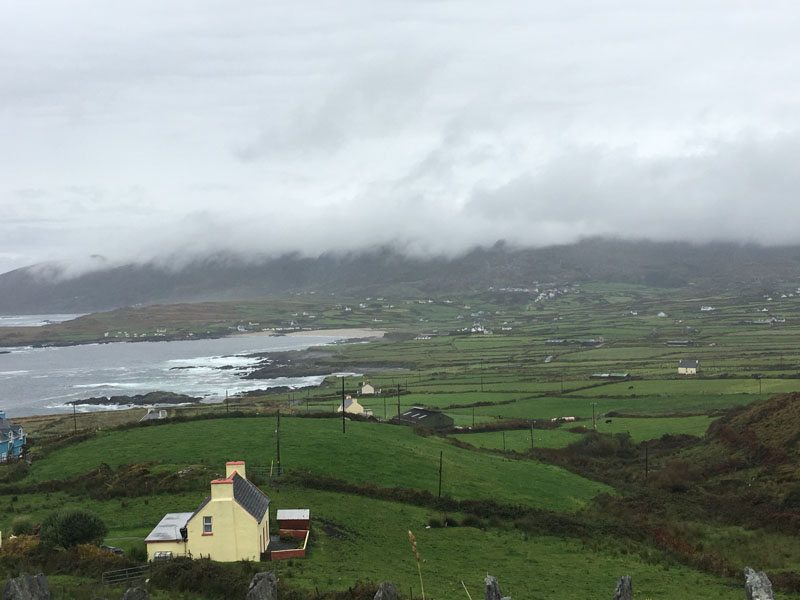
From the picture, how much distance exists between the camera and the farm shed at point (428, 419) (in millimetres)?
72125

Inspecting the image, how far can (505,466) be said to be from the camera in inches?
2016

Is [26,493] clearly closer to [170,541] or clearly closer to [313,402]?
[170,541]

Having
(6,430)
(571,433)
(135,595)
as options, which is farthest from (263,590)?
(571,433)

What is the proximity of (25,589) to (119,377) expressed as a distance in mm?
136379

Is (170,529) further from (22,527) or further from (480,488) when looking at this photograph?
(480,488)

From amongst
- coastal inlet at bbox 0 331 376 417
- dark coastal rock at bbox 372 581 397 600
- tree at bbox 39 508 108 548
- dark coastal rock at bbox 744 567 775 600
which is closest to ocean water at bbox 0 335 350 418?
coastal inlet at bbox 0 331 376 417

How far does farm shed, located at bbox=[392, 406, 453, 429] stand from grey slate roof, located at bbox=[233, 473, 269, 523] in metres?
40.5

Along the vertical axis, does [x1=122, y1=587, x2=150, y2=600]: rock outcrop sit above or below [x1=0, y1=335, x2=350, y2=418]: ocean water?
above

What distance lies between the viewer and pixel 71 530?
28.3 m

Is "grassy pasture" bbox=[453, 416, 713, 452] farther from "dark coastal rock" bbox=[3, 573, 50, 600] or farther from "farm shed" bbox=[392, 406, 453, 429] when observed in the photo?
"dark coastal rock" bbox=[3, 573, 50, 600]

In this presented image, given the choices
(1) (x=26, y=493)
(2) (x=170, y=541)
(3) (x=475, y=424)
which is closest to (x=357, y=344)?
(3) (x=475, y=424)

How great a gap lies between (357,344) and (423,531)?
15948cm

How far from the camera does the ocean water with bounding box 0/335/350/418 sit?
11700 centimetres

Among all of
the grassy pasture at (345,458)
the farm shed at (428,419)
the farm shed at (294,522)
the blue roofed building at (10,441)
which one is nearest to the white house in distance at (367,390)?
the farm shed at (428,419)
